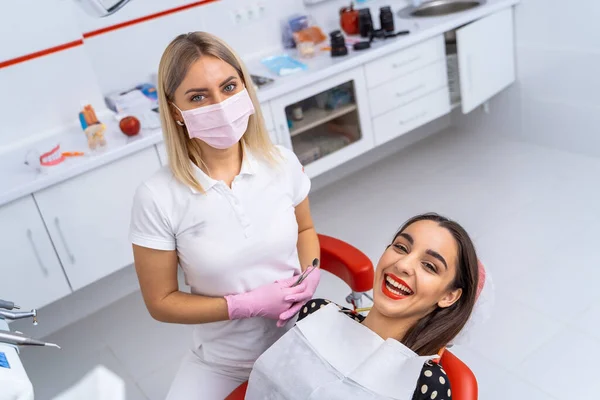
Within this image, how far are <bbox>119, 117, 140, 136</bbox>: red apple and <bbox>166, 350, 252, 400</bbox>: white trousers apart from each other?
48.8 inches

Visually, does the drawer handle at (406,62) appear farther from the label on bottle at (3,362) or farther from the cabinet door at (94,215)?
the label on bottle at (3,362)

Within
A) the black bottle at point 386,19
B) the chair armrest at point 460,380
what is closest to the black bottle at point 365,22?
the black bottle at point 386,19

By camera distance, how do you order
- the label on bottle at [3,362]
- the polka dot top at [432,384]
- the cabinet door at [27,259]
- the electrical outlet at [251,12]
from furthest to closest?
the electrical outlet at [251,12], the cabinet door at [27,259], the polka dot top at [432,384], the label on bottle at [3,362]

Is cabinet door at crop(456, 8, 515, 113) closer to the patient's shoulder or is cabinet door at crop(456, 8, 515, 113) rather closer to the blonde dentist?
the blonde dentist

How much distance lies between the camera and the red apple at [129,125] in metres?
2.58

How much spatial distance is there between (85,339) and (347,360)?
1814mm

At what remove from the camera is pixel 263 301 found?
157cm

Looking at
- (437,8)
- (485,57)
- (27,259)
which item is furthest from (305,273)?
(437,8)

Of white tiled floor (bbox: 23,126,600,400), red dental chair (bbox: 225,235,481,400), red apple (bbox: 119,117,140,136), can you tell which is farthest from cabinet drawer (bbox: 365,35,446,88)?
red dental chair (bbox: 225,235,481,400)

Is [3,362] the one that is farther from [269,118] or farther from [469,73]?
[469,73]

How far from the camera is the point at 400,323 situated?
57.2 inches

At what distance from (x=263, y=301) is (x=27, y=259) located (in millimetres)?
1346

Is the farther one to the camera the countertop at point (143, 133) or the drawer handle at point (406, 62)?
the drawer handle at point (406, 62)

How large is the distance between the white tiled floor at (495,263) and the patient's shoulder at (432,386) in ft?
3.26
